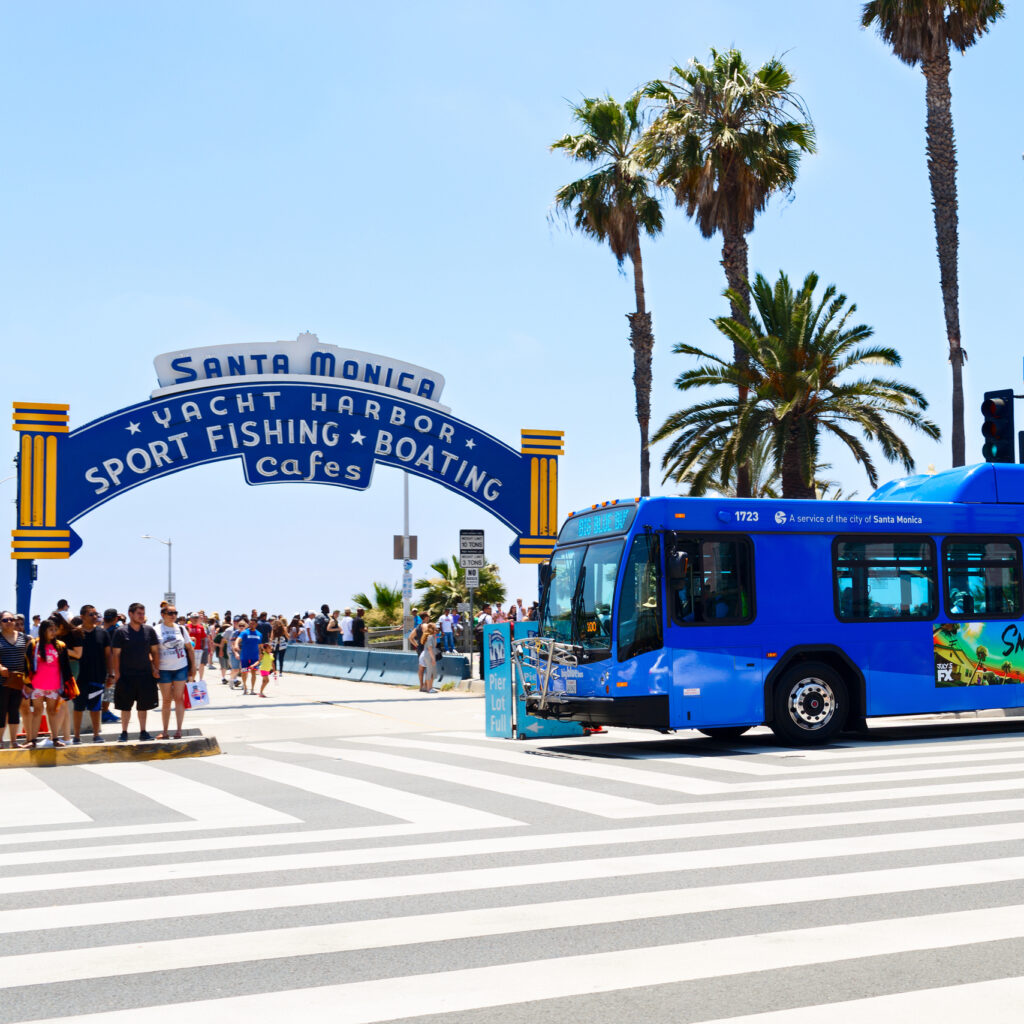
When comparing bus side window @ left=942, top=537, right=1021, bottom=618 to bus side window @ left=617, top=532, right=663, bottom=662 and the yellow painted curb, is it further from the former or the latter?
the yellow painted curb

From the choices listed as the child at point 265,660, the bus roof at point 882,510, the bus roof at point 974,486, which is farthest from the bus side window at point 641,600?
the child at point 265,660

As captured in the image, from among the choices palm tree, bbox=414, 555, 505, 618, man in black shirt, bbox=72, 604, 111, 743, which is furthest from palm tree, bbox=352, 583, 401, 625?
man in black shirt, bbox=72, 604, 111, 743

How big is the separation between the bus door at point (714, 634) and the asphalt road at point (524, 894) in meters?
1.22

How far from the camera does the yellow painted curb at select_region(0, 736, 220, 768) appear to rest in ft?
47.5

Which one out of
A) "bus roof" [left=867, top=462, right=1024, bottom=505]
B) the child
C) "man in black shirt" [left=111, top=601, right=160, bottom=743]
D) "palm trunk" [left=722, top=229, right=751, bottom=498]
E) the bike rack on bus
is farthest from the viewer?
"palm trunk" [left=722, top=229, right=751, bottom=498]

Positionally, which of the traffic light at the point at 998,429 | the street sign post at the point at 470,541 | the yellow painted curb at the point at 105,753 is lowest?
the yellow painted curb at the point at 105,753

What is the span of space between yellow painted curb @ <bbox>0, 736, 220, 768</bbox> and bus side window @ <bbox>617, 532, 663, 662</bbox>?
17.7 feet

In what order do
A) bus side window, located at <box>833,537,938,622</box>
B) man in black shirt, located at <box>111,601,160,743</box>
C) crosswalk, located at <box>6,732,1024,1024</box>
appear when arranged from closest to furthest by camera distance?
crosswalk, located at <box>6,732,1024,1024</box> → bus side window, located at <box>833,537,938,622</box> → man in black shirt, located at <box>111,601,160,743</box>

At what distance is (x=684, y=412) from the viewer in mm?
30875

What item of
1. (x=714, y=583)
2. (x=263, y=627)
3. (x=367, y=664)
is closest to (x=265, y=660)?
(x=263, y=627)

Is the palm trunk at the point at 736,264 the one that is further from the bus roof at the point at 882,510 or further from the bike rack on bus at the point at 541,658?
the bike rack on bus at the point at 541,658

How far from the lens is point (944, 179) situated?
1168 inches

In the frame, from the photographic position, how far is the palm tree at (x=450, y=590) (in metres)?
48.0

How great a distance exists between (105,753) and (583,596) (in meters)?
5.94
